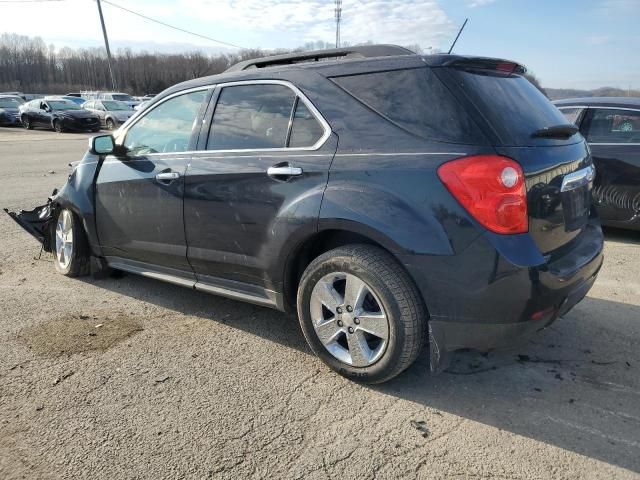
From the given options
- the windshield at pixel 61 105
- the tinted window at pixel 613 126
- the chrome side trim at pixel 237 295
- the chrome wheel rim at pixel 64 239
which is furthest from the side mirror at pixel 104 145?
the windshield at pixel 61 105

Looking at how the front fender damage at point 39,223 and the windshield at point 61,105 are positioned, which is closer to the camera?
the front fender damage at point 39,223

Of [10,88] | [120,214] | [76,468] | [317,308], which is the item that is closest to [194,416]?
[76,468]

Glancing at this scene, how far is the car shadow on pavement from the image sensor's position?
257 cm

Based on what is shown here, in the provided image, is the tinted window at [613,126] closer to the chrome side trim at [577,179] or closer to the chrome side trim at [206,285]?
the chrome side trim at [577,179]

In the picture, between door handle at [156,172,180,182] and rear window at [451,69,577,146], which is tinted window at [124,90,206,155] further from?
rear window at [451,69,577,146]

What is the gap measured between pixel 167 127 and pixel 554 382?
3183 millimetres

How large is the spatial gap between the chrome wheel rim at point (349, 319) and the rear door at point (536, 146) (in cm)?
92

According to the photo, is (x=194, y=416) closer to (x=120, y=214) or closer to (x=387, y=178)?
(x=387, y=178)

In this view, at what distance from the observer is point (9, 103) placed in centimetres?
3041

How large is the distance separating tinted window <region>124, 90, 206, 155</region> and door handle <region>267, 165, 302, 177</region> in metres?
0.93

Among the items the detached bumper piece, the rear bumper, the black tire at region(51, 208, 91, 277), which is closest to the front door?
the black tire at region(51, 208, 91, 277)

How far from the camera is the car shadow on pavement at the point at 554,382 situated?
257 centimetres

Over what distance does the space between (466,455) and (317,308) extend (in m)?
1.13

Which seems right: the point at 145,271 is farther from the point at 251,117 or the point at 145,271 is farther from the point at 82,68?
the point at 82,68
